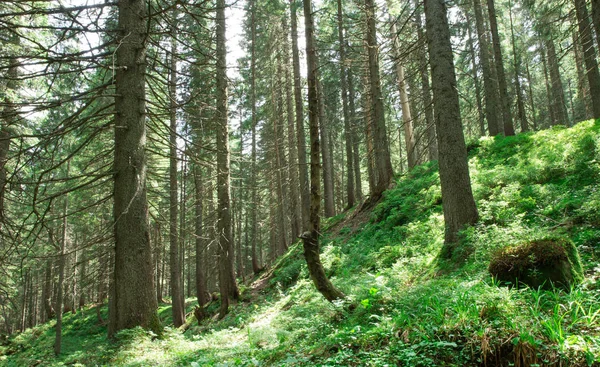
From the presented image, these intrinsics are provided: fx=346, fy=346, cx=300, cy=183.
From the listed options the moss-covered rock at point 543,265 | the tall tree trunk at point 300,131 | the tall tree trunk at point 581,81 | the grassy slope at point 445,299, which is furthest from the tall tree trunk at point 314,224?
the tall tree trunk at point 300,131

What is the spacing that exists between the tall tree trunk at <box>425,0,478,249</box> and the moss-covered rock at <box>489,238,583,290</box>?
2349 mm

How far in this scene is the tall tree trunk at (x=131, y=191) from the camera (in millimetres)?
5664

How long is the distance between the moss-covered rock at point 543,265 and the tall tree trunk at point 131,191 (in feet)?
17.6

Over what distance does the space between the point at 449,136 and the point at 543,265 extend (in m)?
3.49

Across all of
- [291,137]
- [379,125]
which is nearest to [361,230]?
[379,125]

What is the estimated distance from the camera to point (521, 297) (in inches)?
151

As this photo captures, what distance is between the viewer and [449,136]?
7121 mm

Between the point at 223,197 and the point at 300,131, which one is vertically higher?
the point at 300,131

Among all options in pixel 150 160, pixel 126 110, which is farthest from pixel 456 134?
pixel 150 160

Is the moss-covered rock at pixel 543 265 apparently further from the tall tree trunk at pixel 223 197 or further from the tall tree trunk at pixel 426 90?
the tall tree trunk at pixel 223 197

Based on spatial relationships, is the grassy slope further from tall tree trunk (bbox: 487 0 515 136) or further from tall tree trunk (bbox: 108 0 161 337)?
tall tree trunk (bbox: 487 0 515 136)

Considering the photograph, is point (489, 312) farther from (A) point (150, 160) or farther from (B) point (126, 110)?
(A) point (150, 160)

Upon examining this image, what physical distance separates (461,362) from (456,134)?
5.05m

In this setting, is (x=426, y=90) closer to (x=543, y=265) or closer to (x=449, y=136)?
(x=449, y=136)
